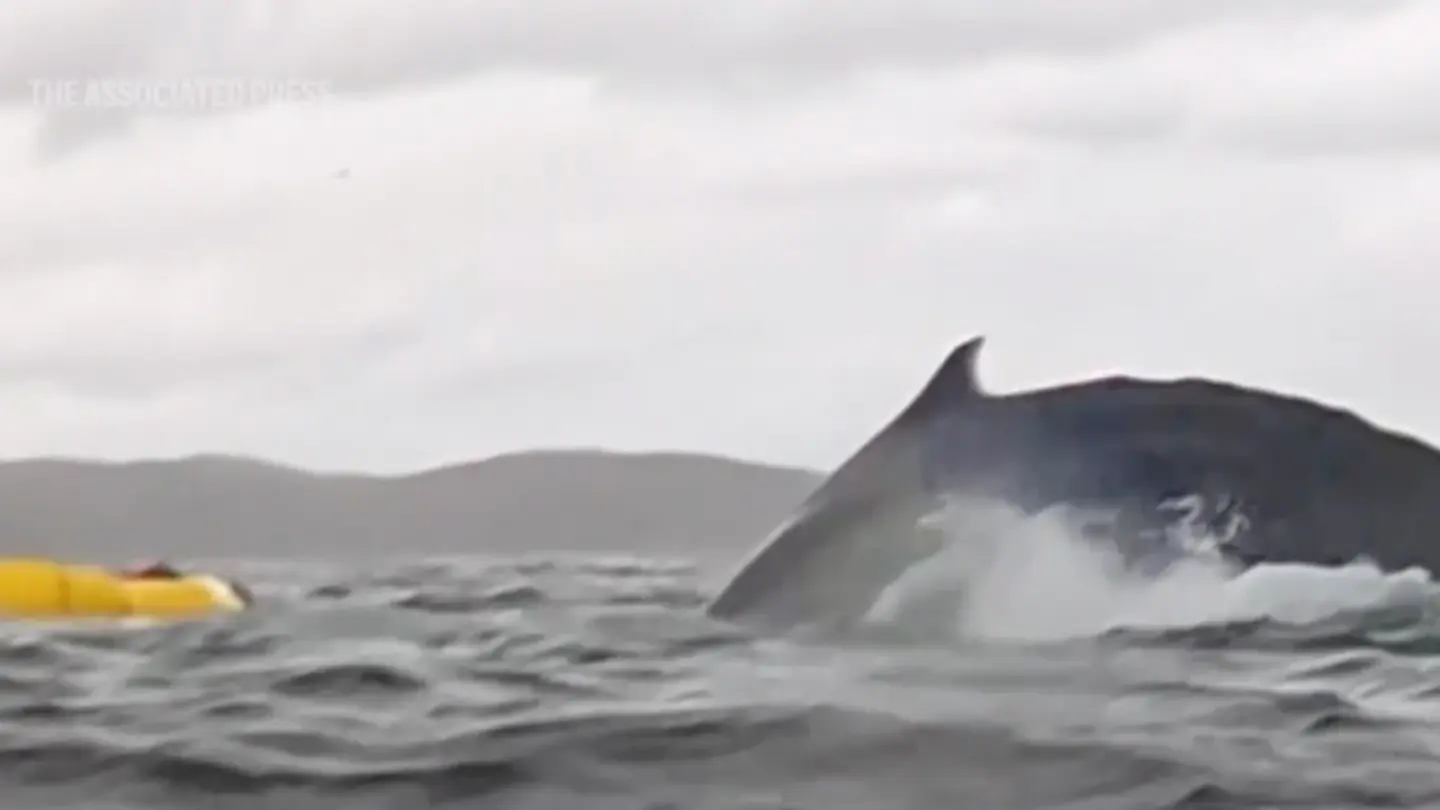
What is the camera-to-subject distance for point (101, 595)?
12211mm

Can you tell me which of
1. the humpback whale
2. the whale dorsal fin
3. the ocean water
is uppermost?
the whale dorsal fin

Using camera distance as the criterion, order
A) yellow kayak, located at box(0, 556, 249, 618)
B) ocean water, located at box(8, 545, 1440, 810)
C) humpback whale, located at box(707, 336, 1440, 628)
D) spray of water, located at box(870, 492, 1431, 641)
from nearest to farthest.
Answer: ocean water, located at box(8, 545, 1440, 810), spray of water, located at box(870, 492, 1431, 641), humpback whale, located at box(707, 336, 1440, 628), yellow kayak, located at box(0, 556, 249, 618)

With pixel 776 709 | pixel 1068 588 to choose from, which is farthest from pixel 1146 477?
pixel 776 709

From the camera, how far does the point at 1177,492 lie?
9.41 meters

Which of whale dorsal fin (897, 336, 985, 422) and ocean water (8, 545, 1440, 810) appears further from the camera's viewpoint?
whale dorsal fin (897, 336, 985, 422)

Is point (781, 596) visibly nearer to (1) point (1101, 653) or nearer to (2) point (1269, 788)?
(1) point (1101, 653)

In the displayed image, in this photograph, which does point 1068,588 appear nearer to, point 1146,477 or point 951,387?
point 1146,477

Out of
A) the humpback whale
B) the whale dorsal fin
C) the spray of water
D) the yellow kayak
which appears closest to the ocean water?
the spray of water

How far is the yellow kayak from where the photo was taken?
12.1m

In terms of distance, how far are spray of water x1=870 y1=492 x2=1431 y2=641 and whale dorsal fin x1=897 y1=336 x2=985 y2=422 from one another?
47cm

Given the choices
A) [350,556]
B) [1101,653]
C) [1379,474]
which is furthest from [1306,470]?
[350,556]

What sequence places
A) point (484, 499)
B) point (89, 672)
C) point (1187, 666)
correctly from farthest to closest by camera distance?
point (484, 499) → point (89, 672) → point (1187, 666)

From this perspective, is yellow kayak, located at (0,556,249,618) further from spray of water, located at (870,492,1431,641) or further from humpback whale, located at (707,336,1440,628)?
spray of water, located at (870,492,1431,641)

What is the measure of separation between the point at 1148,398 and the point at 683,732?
3.95m
